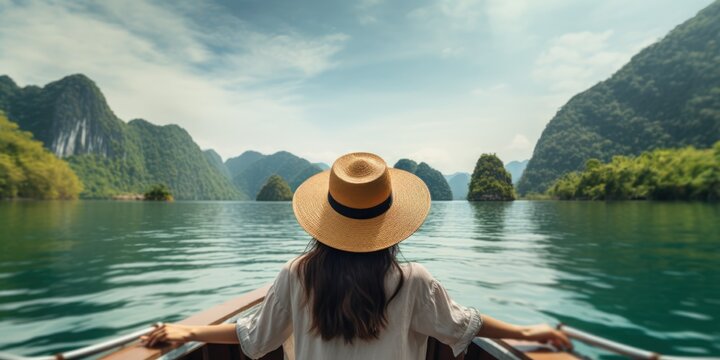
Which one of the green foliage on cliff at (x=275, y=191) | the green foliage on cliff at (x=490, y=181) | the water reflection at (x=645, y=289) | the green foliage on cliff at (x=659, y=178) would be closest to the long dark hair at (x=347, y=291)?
the water reflection at (x=645, y=289)

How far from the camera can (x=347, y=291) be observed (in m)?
1.11

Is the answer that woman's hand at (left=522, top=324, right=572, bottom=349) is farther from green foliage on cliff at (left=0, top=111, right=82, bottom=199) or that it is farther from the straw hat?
green foliage on cliff at (left=0, top=111, right=82, bottom=199)

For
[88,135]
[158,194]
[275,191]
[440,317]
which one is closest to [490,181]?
[275,191]

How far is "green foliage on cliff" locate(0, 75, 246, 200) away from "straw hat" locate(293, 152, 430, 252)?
12919 centimetres

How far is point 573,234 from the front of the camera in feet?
46.3

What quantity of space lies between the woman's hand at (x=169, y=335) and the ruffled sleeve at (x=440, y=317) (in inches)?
32.7

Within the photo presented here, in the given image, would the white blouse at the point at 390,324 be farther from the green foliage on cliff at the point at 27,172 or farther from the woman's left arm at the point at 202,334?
the green foliage on cliff at the point at 27,172

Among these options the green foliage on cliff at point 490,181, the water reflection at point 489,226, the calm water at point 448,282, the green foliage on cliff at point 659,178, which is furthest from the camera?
the green foliage on cliff at point 490,181

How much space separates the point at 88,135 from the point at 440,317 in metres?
163

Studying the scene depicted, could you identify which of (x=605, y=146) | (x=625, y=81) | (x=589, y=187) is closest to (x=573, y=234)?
(x=589, y=187)

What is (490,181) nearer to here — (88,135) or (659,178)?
(659,178)

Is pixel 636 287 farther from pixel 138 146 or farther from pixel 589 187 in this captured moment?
pixel 138 146

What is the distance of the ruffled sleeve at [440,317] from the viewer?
114cm

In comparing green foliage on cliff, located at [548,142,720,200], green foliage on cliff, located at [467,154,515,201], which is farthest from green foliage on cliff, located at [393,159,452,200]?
green foliage on cliff, located at [548,142,720,200]
